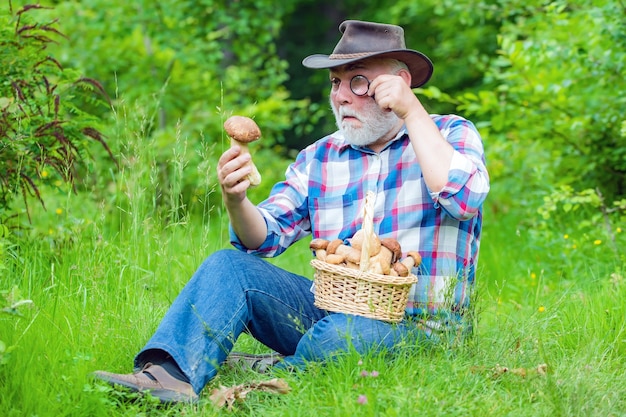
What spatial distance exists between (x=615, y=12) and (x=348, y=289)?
268cm

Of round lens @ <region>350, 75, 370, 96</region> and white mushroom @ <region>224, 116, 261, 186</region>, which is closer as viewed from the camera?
white mushroom @ <region>224, 116, 261, 186</region>

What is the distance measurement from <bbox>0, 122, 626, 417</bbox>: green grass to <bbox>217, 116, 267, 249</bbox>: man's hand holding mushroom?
524 mm

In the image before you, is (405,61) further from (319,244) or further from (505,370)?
(505,370)

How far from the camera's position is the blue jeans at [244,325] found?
2.67 metres

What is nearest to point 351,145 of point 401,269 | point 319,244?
point 319,244

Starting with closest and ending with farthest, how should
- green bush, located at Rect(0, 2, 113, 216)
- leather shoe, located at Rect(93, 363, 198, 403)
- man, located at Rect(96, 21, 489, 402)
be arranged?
leather shoe, located at Rect(93, 363, 198, 403)
man, located at Rect(96, 21, 489, 402)
green bush, located at Rect(0, 2, 113, 216)

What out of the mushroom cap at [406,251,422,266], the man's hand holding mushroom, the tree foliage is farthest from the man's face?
the tree foliage

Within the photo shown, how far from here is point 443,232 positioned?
115 inches

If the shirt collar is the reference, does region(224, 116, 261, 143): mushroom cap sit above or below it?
above

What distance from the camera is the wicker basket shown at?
2605 millimetres

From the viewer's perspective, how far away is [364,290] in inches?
104

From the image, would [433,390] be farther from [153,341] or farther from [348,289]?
[153,341]

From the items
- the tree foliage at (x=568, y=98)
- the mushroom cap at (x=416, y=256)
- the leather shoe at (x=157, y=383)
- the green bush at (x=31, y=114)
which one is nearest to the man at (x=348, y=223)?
the leather shoe at (x=157, y=383)

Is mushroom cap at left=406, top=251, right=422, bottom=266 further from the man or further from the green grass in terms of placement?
the green grass
